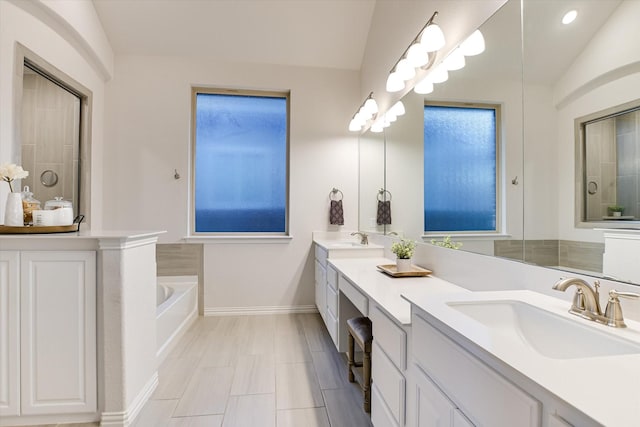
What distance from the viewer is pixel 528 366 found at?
2.02 feet

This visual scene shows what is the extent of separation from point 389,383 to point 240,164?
9.52ft

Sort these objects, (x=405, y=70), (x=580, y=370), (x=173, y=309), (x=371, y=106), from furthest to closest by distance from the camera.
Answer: (x=371, y=106), (x=173, y=309), (x=405, y=70), (x=580, y=370)

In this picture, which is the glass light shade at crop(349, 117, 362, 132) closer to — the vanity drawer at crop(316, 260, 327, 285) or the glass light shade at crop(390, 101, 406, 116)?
the glass light shade at crop(390, 101, 406, 116)

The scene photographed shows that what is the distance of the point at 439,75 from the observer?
1.94 meters

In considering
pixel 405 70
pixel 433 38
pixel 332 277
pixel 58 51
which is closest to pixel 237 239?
pixel 332 277

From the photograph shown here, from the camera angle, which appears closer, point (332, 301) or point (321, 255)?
point (332, 301)

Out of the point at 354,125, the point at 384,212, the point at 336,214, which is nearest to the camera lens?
the point at 384,212

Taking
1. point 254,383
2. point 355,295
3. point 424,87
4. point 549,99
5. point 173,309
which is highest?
point 424,87

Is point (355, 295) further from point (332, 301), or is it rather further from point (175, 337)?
point (175, 337)

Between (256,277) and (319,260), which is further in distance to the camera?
(256,277)

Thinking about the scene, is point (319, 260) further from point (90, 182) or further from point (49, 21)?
point (49, 21)

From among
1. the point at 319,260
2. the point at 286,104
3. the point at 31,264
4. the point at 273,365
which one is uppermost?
the point at 286,104

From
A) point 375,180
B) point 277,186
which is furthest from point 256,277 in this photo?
point 375,180

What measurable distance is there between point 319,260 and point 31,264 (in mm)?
2202
